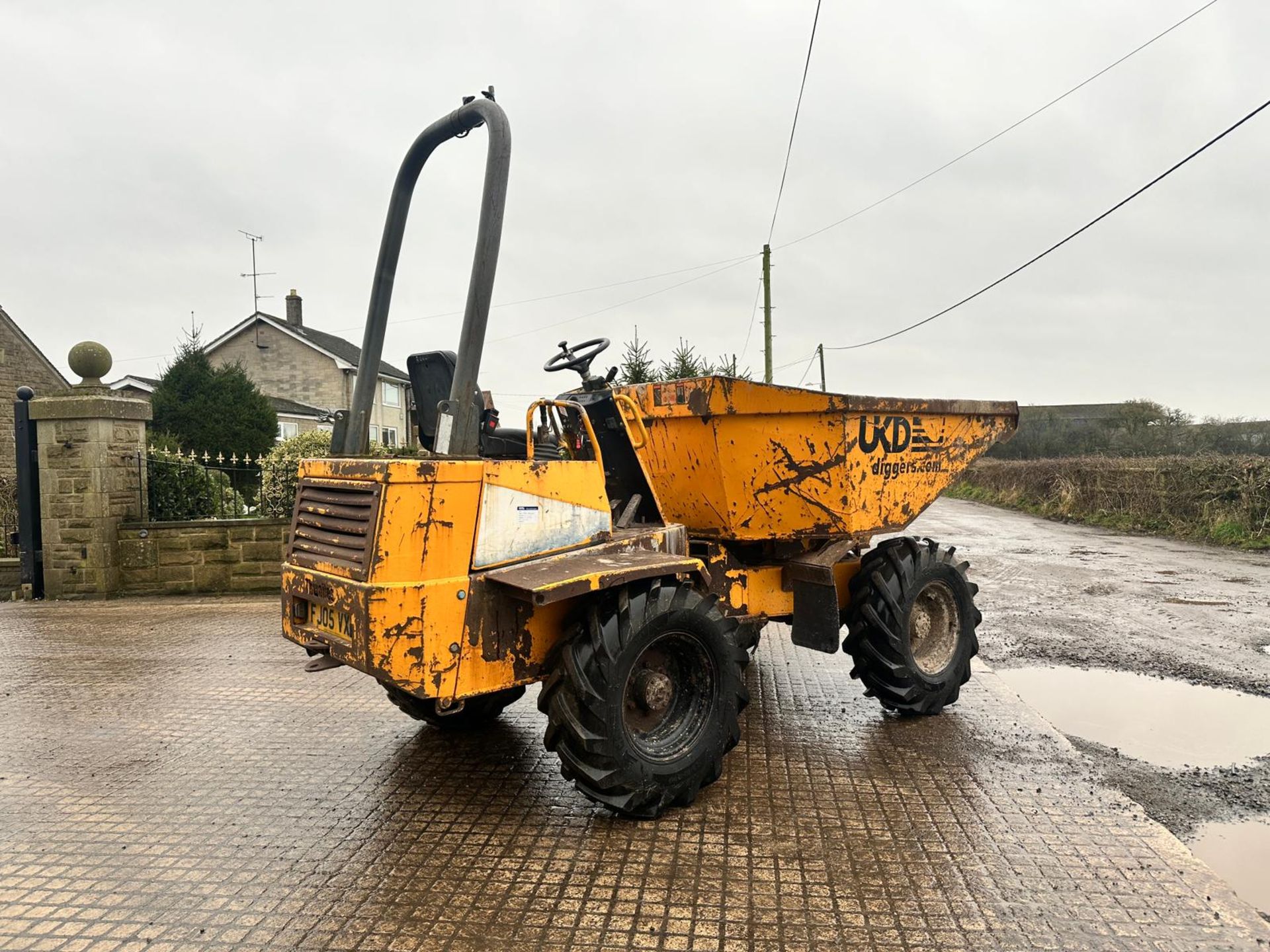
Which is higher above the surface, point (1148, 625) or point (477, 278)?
point (477, 278)

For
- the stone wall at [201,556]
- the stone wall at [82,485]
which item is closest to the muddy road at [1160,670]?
the stone wall at [201,556]

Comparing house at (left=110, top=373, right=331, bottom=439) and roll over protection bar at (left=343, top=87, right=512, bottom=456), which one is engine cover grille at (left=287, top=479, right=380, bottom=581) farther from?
house at (left=110, top=373, right=331, bottom=439)

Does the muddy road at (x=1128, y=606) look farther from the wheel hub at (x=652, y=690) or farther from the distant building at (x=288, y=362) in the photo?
the distant building at (x=288, y=362)

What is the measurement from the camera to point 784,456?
4.63m

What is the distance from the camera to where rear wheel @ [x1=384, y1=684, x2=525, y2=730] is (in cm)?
444

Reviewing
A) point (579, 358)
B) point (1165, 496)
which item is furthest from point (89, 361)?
point (1165, 496)

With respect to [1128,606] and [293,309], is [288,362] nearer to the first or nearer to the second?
[293,309]

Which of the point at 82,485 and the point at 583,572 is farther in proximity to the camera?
the point at 82,485

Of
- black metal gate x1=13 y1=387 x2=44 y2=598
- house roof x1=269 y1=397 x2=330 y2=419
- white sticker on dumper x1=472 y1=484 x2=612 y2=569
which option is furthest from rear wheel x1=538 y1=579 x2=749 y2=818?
house roof x1=269 y1=397 x2=330 y2=419

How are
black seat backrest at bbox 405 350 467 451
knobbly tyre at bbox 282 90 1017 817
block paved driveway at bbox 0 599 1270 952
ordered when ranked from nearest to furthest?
1. block paved driveway at bbox 0 599 1270 952
2. knobbly tyre at bbox 282 90 1017 817
3. black seat backrest at bbox 405 350 467 451

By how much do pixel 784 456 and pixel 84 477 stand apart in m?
8.54

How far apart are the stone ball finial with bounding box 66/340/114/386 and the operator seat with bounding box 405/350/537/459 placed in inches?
302

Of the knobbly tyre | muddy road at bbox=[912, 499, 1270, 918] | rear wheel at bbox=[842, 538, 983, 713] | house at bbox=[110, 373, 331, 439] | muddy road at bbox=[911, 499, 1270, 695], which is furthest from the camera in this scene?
house at bbox=[110, 373, 331, 439]

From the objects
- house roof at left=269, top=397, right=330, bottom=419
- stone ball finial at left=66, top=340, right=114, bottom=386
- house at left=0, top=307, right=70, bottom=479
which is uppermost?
house at left=0, top=307, right=70, bottom=479
